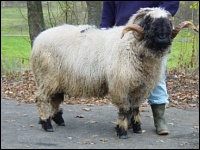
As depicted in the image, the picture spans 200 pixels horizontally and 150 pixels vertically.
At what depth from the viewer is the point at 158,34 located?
6.64 meters

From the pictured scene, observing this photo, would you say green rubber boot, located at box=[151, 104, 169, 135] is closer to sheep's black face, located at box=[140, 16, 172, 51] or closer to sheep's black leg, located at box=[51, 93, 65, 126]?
sheep's black face, located at box=[140, 16, 172, 51]

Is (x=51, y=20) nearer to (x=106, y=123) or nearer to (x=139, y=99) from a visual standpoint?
(x=106, y=123)

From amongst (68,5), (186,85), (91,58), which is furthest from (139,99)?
(68,5)

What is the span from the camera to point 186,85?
41.4 ft

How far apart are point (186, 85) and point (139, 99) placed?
5572mm

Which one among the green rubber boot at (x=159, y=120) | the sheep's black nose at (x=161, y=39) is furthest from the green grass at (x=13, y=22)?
the sheep's black nose at (x=161, y=39)

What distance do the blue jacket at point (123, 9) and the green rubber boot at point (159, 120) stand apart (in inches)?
55.0

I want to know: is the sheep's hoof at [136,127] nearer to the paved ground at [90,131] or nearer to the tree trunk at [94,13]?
the paved ground at [90,131]

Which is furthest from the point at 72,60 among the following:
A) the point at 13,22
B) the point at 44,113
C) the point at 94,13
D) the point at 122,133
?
the point at 13,22

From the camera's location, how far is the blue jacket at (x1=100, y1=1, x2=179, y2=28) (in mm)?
7578

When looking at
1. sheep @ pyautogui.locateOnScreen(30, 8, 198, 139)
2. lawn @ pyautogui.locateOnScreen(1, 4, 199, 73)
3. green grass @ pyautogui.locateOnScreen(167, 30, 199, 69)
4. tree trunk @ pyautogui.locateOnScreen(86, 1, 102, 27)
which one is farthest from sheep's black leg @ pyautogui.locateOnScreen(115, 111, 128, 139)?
green grass @ pyautogui.locateOnScreen(167, 30, 199, 69)

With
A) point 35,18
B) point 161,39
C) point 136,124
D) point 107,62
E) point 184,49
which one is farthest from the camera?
point 184,49

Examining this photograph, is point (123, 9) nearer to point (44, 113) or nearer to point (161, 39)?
point (161, 39)

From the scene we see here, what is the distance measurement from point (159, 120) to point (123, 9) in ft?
5.80
